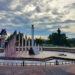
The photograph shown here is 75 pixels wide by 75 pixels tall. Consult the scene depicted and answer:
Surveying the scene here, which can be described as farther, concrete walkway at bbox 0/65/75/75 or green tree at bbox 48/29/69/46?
green tree at bbox 48/29/69/46

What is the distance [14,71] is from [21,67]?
1.86 feet

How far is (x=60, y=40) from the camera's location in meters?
49.7

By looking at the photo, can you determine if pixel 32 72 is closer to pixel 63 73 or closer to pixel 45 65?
pixel 45 65

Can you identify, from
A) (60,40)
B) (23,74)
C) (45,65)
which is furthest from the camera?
(60,40)

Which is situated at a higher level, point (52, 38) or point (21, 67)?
point (52, 38)

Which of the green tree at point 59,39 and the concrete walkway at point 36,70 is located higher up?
the green tree at point 59,39

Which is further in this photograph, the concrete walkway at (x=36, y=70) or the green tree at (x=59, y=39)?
the green tree at (x=59, y=39)

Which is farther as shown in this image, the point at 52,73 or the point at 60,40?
the point at 60,40

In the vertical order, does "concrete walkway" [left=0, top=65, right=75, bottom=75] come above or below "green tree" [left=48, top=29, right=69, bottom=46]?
below

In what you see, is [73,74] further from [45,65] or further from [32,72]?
[32,72]

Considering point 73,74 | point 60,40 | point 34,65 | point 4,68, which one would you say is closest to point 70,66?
point 73,74

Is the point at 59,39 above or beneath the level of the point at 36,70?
above

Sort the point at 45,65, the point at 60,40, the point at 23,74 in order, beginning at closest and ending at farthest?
the point at 23,74 → the point at 45,65 → the point at 60,40

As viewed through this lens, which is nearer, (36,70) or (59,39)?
(36,70)
